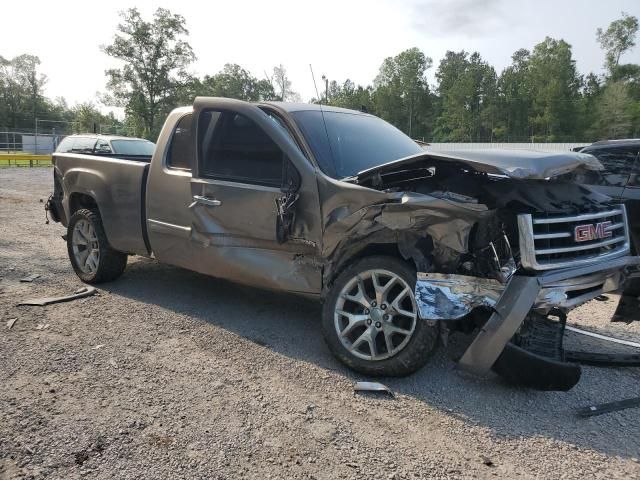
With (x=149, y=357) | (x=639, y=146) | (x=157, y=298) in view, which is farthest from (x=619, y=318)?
(x=157, y=298)

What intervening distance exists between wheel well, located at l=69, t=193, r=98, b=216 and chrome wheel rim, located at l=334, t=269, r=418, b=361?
141 inches

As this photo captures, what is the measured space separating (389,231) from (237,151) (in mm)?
1625

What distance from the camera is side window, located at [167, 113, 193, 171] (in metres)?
4.64

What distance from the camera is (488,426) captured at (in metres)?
2.94

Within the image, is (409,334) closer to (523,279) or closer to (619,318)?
(523,279)

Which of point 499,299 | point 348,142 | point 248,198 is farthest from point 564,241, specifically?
point 248,198

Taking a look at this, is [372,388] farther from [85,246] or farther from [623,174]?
[623,174]

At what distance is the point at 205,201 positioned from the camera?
4348mm

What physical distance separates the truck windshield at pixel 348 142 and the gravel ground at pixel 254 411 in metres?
1.48

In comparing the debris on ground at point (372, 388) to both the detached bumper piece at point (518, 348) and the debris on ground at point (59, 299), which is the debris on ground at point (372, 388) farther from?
the debris on ground at point (59, 299)

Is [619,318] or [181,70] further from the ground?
[181,70]

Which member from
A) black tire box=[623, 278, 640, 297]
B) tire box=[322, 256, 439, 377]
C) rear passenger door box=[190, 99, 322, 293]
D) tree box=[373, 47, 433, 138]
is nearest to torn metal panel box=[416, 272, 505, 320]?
tire box=[322, 256, 439, 377]

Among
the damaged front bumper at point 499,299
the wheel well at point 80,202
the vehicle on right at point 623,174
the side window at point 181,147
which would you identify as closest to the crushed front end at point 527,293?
the damaged front bumper at point 499,299

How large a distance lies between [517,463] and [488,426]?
0.35 metres
